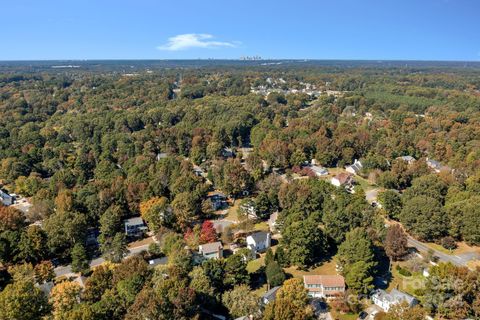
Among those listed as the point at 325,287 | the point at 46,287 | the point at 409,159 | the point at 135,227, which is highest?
the point at 409,159

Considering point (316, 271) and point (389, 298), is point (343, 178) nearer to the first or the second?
point (316, 271)

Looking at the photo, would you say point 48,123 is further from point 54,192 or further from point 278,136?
point 278,136

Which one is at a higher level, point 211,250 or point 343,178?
point 343,178

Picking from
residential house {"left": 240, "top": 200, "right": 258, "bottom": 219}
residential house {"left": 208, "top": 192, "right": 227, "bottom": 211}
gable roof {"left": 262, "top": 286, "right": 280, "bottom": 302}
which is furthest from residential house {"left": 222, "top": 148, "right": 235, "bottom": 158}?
gable roof {"left": 262, "top": 286, "right": 280, "bottom": 302}

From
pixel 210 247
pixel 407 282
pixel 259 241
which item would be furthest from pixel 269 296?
pixel 407 282

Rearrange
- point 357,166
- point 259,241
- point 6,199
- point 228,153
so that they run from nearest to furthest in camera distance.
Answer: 1. point 259,241
2. point 6,199
3. point 357,166
4. point 228,153

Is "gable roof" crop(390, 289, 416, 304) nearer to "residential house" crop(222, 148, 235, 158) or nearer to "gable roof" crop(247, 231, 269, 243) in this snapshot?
"gable roof" crop(247, 231, 269, 243)

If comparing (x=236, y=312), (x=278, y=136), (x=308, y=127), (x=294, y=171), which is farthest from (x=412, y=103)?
(x=236, y=312)

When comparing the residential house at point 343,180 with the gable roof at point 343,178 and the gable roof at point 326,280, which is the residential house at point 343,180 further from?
the gable roof at point 326,280
